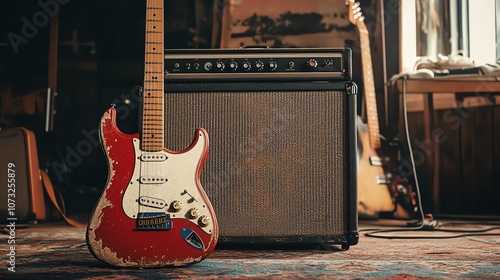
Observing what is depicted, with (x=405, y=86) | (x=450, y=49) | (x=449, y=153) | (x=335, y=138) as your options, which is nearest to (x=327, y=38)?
(x=405, y=86)

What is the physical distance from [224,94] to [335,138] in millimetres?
359

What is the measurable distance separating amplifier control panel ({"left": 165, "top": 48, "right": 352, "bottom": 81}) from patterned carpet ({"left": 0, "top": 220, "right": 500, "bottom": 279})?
0.53 metres

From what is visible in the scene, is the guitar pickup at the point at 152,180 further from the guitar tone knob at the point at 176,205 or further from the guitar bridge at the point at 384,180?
the guitar bridge at the point at 384,180

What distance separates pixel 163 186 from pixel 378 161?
1501 millimetres

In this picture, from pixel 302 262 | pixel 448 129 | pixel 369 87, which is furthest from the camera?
pixel 448 129

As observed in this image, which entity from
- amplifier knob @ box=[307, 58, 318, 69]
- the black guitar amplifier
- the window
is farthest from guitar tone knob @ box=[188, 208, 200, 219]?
the window

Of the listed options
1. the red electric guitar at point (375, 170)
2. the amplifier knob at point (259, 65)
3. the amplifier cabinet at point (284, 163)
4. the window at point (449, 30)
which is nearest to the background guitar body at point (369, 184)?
the red electric guitar at point (375, 170)

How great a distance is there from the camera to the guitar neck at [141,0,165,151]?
1463mm

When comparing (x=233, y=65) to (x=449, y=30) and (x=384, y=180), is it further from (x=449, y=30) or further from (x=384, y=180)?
(x=449, y=30)

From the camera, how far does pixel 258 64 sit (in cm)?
172

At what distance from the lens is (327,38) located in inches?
115

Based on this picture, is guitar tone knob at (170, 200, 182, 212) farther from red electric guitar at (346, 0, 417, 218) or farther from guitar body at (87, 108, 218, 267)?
red electric guitar at (346, 0, 417, 218)

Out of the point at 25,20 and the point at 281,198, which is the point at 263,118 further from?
the point at 25,20

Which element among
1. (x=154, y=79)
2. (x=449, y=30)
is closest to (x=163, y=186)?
(x=154, y=79)
